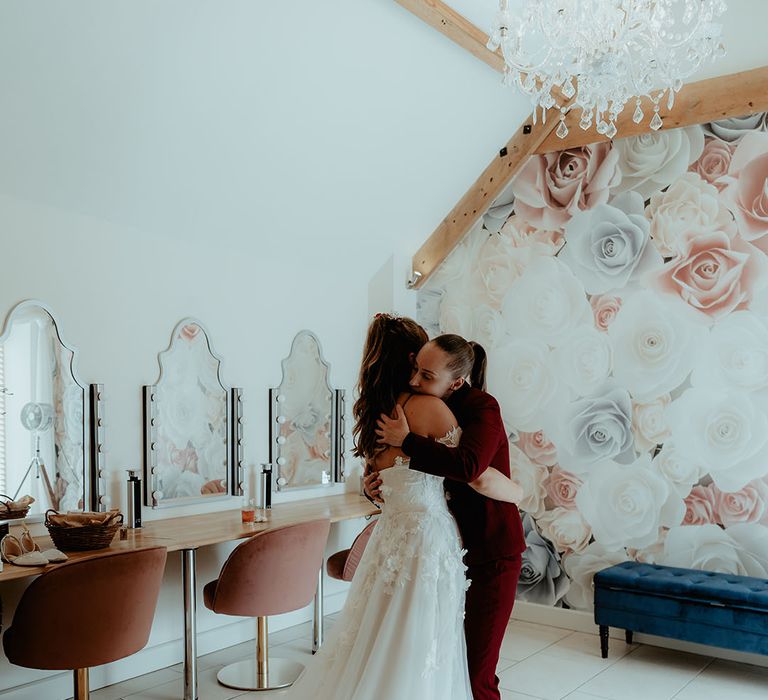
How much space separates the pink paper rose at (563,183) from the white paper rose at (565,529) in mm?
1727

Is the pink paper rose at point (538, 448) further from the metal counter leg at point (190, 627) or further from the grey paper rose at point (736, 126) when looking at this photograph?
the metal counter leg at point (190, 627)

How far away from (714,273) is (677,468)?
3.55 ft

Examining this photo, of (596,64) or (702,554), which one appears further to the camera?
(702,554)

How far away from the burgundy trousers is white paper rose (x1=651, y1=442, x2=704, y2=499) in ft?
7.66

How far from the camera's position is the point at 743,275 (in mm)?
4527

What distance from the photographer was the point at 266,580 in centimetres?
374

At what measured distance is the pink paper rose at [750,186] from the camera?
4480mm

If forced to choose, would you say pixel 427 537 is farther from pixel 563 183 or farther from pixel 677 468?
pixel 563 183

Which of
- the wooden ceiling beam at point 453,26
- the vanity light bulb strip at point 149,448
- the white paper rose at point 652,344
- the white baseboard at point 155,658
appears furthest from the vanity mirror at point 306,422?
the wooden ceiling beam at point 453,26

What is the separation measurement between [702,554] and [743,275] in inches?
59.5

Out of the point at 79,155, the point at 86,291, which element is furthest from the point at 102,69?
→ the point at 86,291

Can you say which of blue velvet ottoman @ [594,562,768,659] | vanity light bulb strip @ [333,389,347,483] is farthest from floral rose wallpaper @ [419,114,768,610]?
vanity light bulb strip @ [333,389,347,483]

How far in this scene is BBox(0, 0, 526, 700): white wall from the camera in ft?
11.0

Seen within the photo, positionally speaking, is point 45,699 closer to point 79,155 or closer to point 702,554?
point 79,155
